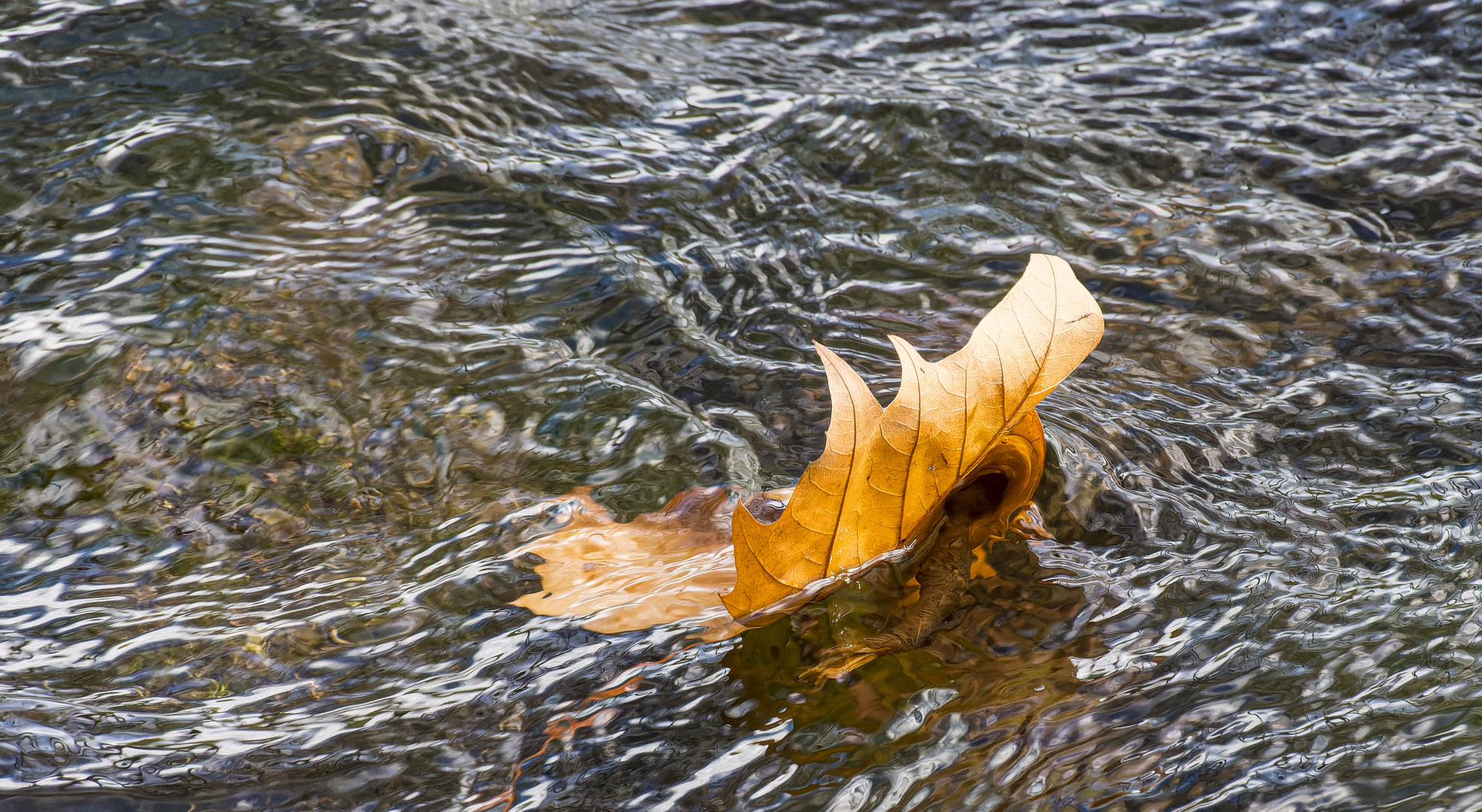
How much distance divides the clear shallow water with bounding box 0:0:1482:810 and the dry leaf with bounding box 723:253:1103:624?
0.30 feet

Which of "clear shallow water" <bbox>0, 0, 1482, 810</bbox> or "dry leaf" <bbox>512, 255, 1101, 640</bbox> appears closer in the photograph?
"clear shallow water" <bbox>0, 0, 1482, 810</bbox>

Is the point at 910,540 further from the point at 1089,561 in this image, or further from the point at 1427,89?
the point at 1427,89

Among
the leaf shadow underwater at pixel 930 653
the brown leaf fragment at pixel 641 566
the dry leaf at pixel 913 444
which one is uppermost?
the dry leaf at pixel 913 444

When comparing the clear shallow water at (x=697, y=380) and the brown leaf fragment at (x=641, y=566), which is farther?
the brown leaf fragment at (x=641, y=566)

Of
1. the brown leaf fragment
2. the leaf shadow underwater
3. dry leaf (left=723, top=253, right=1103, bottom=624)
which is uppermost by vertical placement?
dry leaf (left=723, top=253, right=1103, bottom=624)

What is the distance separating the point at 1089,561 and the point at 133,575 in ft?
4.60

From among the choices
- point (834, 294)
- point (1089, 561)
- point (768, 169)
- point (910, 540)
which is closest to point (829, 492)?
point (910, 540)

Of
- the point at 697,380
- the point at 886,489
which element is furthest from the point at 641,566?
the point at 697,380

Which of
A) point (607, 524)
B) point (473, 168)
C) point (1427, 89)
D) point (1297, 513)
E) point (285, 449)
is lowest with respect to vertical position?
point (1297, 513)

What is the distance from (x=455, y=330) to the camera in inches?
81.4

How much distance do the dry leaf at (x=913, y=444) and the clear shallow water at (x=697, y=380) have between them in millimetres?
92

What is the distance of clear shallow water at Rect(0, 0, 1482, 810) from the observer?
1.26 meters

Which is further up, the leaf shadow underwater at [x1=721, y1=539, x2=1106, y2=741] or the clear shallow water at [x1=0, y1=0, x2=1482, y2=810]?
the clear shallow water at [x1=0, y1=0, x2=1482, y2=810]

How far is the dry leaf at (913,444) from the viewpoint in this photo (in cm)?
140
